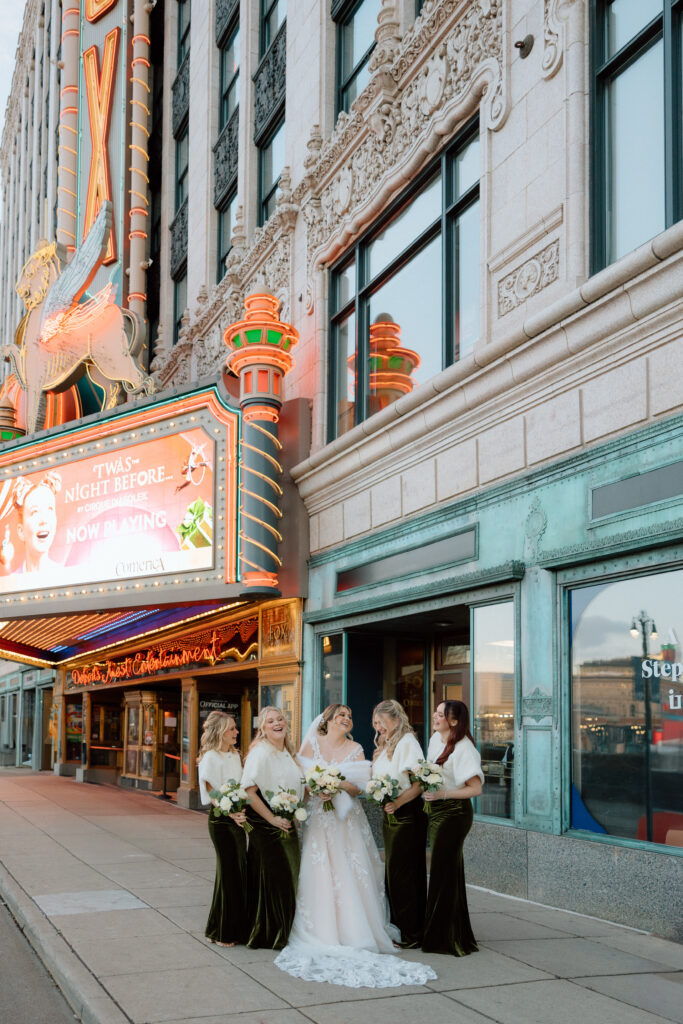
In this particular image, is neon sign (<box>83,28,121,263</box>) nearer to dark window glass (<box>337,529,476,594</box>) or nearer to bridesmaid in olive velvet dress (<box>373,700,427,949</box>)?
dark window glass (<box>337,529,476,594</box>)

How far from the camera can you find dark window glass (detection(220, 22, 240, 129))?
23.1m

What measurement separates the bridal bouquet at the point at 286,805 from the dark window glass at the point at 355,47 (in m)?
11.7

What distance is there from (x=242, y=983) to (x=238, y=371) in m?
10.9

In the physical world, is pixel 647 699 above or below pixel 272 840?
above

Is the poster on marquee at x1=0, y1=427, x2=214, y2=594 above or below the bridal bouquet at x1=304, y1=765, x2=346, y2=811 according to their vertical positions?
above

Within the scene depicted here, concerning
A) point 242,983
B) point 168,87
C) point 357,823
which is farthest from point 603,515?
point 168,87

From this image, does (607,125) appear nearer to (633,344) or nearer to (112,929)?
(633,344)

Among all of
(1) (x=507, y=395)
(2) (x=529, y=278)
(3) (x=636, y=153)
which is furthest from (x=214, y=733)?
(3) (x=636, y=153)

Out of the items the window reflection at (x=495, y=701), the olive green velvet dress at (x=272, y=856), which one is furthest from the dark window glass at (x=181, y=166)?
the olive green velvet dress at (x=272, y=856)

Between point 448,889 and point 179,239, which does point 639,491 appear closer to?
point 448,889

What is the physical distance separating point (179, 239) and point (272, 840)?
68.4ft

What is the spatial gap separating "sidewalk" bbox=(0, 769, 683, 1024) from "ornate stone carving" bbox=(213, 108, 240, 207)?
15.5 meters

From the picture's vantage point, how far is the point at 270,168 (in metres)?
20.8

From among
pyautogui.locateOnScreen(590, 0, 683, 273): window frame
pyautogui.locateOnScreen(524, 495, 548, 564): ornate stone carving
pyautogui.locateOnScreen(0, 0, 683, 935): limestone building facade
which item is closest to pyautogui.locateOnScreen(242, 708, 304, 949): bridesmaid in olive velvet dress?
pyautogui.locateOnScreen(0, 0, 683, 935): limestone building facade
